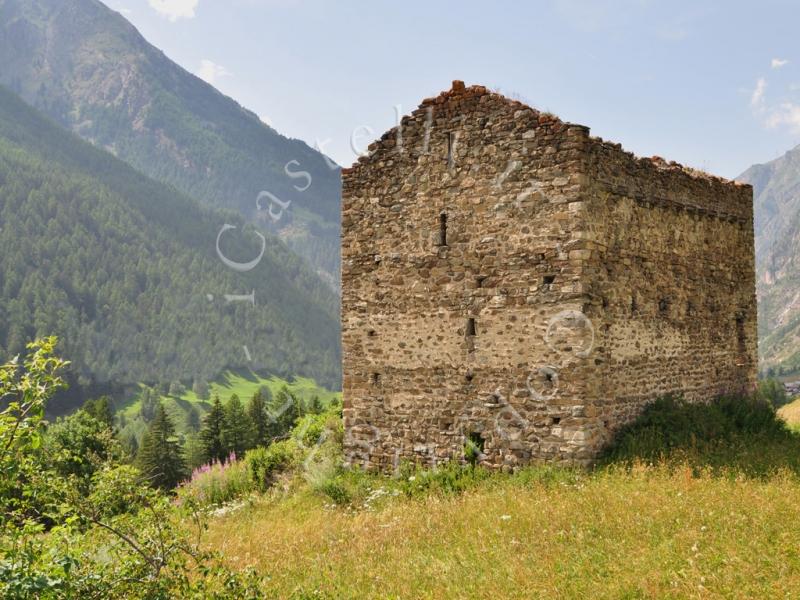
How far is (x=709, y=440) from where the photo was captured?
12.2m

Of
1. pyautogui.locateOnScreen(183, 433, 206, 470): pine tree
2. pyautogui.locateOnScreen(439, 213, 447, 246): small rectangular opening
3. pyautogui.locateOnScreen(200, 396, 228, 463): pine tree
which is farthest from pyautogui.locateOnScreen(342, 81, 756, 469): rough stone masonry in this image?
pyautogui.locateOnScreen(183, 433, 206, 470): pine tree

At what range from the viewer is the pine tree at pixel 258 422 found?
142 ft

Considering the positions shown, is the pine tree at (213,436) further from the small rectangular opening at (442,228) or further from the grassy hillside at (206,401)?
the grassy hillside at (206,401)

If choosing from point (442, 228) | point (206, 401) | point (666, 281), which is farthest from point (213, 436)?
point (206, 401)

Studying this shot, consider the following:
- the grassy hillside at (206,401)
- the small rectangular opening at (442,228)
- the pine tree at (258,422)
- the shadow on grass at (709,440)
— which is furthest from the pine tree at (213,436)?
the grassy hillside at (206,401)

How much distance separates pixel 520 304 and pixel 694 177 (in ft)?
16.0

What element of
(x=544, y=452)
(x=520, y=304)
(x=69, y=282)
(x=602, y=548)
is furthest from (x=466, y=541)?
(x=69, y=282)

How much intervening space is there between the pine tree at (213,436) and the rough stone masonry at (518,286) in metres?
29.0

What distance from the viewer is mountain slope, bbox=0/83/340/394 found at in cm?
14238

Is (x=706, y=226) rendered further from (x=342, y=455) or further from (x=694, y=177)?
(x=342, y=455)

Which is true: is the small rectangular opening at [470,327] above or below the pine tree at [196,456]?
above

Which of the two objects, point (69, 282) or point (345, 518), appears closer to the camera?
point (345, 518)

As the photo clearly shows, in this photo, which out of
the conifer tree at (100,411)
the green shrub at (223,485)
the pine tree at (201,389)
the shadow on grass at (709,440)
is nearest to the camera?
the shadow on grass at (709,440)

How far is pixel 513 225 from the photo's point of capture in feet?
40.0
